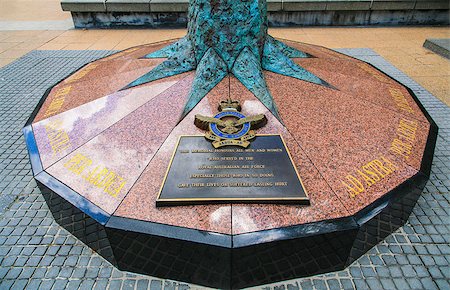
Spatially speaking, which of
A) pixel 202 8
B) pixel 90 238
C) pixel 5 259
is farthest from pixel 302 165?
pixel 5 259

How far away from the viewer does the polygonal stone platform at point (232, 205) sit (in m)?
2.57

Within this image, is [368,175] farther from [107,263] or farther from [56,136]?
[56,136]

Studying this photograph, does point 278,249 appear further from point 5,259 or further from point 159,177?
point 5,259

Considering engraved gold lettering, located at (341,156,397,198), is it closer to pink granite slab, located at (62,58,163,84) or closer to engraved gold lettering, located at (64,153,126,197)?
engraved gold lettering, located at (64,153,126,197)

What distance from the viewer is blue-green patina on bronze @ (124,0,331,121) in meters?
4.12

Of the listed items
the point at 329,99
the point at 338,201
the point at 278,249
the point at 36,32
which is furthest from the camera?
the point at 36,32

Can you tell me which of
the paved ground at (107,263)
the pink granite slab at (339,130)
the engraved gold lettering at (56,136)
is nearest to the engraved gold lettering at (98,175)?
the engraved gold lettering at (56,136)

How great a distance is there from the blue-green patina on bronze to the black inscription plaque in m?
0.90

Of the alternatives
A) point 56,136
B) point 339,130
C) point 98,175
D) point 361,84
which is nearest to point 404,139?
point 339,130

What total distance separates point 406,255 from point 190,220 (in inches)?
79.7

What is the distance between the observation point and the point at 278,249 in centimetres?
255

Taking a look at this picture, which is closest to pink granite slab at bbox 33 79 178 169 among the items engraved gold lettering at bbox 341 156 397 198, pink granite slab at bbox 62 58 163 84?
pink granite slab at bbox 62 58 163 84

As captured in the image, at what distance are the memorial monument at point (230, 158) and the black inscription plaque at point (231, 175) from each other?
1cm

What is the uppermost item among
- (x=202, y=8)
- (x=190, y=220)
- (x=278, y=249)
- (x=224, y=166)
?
(x=202, y=8)
